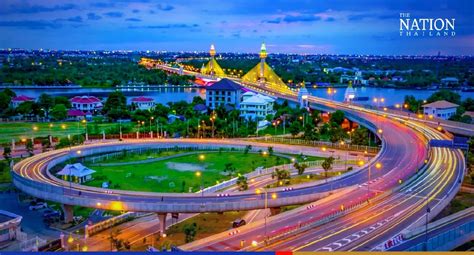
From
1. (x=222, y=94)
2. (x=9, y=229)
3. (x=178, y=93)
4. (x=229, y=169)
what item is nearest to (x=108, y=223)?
(x=9, y=229)

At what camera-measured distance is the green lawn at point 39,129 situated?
10500mm

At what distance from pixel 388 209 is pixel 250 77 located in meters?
17.4

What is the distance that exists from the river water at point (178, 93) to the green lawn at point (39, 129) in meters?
0.73

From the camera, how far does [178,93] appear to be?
17750 mm

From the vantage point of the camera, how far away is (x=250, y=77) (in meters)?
22.5

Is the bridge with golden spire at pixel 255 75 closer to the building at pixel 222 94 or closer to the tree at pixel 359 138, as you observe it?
the building at pixel 222 94

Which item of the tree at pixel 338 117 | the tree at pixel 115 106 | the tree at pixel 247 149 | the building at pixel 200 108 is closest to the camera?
the tree at pixel 247 149

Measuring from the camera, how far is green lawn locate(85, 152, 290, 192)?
288 inches

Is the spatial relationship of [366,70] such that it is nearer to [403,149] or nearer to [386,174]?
[403,149]

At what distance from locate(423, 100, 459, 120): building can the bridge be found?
516 cm

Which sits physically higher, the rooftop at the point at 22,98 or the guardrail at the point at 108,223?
the rooftop at the point at 22,98

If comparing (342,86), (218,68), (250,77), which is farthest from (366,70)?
(218,68)

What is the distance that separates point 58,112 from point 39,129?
0.67 m

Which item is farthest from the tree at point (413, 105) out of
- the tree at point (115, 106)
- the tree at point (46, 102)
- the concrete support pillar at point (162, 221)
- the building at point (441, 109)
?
the concrete support pillar at point (162, 221)
